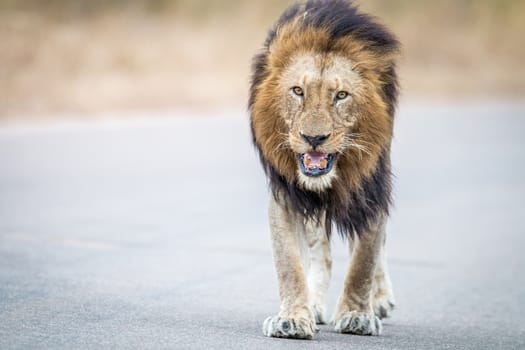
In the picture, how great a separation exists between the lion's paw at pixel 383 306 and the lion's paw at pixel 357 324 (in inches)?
21.2

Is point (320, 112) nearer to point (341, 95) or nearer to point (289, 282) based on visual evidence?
point (341, 95)

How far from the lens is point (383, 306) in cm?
601

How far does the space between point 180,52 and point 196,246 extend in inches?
789

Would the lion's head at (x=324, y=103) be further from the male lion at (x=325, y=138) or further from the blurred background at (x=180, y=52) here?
the blurred background at (x=180, y=52)

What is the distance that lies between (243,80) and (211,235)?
17.4m

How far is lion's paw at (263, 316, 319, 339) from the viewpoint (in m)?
5.05

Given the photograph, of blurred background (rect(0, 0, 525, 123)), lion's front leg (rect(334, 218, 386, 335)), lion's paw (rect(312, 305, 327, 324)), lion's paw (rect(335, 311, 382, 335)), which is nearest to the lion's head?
lion's front leg (rect(334, 218, 386, 335))

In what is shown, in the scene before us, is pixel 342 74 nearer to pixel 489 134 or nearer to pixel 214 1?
pixel 489 134

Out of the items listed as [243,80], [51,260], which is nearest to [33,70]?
[243,80]

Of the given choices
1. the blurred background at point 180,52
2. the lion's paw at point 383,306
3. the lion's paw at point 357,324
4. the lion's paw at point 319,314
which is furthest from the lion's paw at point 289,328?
the blurred background at point 180,52

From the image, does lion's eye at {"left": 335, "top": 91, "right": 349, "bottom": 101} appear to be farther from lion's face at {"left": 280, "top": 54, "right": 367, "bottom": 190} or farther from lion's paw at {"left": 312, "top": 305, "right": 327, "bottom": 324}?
lion's paw at {"left": 312, "top": 305, "right": 327, "bottom": 324}

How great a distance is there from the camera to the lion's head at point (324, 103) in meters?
5.18

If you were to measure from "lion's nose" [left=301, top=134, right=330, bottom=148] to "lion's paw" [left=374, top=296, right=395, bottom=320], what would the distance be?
121cm

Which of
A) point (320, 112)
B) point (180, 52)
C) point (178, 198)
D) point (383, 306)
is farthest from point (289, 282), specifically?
point (180, 52)
